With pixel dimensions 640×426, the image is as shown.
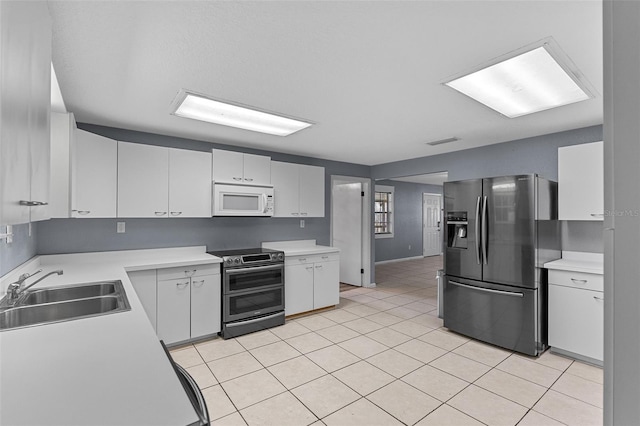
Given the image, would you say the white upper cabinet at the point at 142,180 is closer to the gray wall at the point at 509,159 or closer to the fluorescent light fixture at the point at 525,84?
the fluorescent light fixture at the point at 525,84

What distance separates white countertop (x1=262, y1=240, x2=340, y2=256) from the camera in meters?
4.24

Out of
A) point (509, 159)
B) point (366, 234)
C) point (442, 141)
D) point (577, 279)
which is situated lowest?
point (577, 279)

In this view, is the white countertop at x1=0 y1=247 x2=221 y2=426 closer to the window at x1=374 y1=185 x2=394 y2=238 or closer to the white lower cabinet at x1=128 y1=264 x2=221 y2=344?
the white lower cabinet at x1=128 y1=264 x2=221 y2=344

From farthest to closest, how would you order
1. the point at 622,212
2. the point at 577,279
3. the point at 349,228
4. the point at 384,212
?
the point at 384,212 → the point at 349,228 → the point at 577,279 → the point at 622,212

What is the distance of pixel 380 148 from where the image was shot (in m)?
4.46

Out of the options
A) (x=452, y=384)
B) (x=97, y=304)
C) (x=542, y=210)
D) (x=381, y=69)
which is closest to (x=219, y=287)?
(x=97, y=304)

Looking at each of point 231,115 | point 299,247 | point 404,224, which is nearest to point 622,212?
point 231,115

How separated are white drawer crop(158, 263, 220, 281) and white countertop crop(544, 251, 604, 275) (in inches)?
136

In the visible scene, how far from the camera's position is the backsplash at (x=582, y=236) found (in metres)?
3.36

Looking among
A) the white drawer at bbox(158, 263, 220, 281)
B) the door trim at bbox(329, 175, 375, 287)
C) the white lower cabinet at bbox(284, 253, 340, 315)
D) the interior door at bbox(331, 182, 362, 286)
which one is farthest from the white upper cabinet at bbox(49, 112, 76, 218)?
the door trim at bbox(329, 175, 375, 287)

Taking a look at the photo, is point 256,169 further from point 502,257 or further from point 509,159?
point 509,159

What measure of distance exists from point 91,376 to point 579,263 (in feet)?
13.3

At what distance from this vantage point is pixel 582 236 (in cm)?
346

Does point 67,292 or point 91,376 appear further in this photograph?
point 67,292
